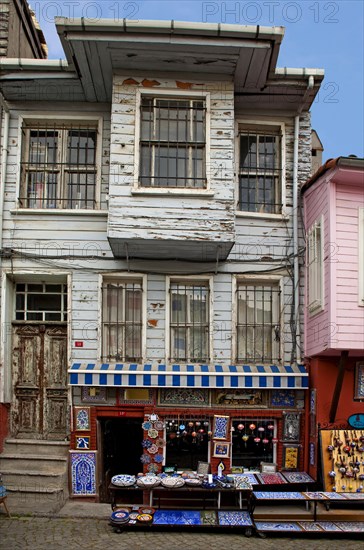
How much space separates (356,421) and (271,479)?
1.85 m

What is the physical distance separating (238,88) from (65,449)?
7.63 meters

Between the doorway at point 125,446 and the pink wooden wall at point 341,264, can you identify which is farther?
the doorway at point 125,446

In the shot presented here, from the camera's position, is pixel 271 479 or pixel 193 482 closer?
pixel 193 482

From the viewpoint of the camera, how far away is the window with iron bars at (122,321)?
12000 millimetres

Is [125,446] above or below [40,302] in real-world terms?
below

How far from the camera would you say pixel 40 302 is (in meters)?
12.5

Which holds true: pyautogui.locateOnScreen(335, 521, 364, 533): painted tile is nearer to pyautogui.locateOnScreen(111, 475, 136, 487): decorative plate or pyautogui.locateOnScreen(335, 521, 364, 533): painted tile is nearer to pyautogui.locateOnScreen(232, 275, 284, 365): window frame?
pyautogui.locateOnScreen(232, 275, 284, 365): window frame

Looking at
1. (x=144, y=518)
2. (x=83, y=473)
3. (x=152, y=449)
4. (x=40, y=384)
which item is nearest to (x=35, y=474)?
(x=83, y=473)

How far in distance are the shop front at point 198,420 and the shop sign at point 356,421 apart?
92 centimetres

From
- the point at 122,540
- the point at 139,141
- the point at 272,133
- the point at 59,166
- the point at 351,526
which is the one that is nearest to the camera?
the point at 122,540

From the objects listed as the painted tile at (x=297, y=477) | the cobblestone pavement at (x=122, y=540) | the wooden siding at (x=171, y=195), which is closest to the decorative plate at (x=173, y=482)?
the cobblestone pavement at (x=122, y=540)

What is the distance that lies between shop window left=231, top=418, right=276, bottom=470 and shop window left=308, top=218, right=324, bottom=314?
7.82 ft

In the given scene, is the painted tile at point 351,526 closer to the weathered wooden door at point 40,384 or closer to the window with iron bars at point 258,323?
the window with iron bars at point 258,323

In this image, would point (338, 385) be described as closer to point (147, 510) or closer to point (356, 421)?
point (356, 421)
